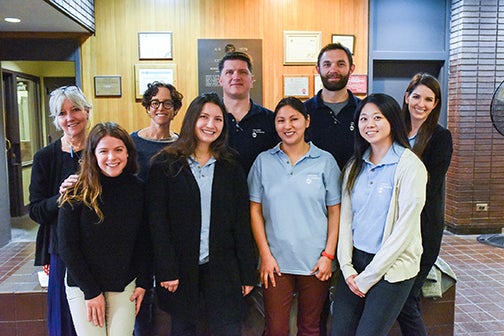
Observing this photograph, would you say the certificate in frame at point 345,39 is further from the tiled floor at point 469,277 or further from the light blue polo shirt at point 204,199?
the light blue polo shirt at point 204,199

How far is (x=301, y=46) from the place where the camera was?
487 centimetres

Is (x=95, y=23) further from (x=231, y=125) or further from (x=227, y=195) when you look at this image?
(x=227, y=195)

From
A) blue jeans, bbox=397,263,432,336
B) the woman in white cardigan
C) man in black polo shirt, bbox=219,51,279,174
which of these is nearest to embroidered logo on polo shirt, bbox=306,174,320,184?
the woman in white cardigan

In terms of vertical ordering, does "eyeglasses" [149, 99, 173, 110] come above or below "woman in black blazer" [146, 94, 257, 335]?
above

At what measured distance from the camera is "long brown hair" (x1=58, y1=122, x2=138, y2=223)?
173cm

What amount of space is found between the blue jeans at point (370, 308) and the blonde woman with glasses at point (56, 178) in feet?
4.20

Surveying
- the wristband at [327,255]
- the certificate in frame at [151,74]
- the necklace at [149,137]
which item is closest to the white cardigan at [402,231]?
the wristband at [327,255]

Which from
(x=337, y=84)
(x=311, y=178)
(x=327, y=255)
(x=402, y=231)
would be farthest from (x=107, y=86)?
(x=402, y=231)

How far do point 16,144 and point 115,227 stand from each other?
5.00m

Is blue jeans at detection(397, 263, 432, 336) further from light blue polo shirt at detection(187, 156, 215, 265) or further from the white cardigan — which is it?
light blue polo shirt at detection(187, 156, 215, 265)

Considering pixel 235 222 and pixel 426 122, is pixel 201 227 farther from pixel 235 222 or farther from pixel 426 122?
pixel 426 122

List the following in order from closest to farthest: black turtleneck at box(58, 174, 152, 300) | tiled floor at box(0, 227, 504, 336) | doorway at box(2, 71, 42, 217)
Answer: black turtleneck at box(58, 174, 152, 300) < tiled floor at box(0, 227, 504, 336) < doorway at box(2, 71, 42, 217)

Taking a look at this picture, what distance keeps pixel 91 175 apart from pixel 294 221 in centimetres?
93

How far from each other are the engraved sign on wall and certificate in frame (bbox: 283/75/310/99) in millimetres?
305
